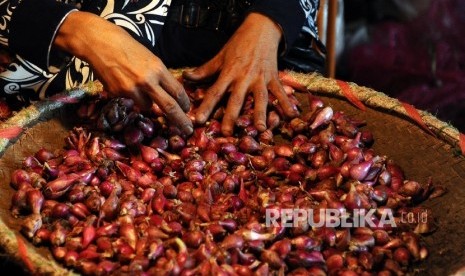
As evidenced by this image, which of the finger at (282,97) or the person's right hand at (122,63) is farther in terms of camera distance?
the finger at (282,97)

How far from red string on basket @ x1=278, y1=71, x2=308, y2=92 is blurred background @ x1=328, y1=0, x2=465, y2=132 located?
2.58 feet

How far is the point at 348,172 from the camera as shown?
107cm

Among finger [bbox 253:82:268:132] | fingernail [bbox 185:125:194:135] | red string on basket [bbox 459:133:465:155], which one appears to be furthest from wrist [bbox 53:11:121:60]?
red string on basket [bbox 459:133:465:155]

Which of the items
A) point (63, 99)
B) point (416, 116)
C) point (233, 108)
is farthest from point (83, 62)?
point (416, 116)

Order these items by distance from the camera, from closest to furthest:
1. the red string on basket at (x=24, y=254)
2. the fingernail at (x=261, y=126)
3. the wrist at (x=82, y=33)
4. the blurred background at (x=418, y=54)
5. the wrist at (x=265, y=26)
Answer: the red string on basket at (x=24, y=254) → the wrist at (x=82, y=33) → the fingernail at (x=261, y=126) → the wrist at (x=265, y=26) → the blurred background at (x=418, y=54)

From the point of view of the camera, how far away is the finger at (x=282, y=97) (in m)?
1.24

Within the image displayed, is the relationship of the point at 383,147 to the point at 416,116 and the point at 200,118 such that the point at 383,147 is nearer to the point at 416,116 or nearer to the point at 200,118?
the point at 416,116

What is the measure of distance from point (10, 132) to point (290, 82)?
627 millimetres

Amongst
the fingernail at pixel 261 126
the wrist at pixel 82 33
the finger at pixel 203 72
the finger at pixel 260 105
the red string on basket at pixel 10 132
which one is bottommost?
the red string on basket at pixel 10 132

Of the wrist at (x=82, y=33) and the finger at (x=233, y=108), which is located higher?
the wrist at (x=82, y=33)

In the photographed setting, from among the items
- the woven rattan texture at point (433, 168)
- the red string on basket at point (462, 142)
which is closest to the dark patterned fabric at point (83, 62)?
the woven rattan texture at point (433, 168)

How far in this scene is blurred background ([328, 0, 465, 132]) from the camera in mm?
1998

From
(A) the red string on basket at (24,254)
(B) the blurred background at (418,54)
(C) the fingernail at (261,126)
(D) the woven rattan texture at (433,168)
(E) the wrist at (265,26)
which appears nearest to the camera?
(A) the red string on basket at (24,254)

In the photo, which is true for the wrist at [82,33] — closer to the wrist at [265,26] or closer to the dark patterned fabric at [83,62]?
the dark patterned fabric at [83,62]
